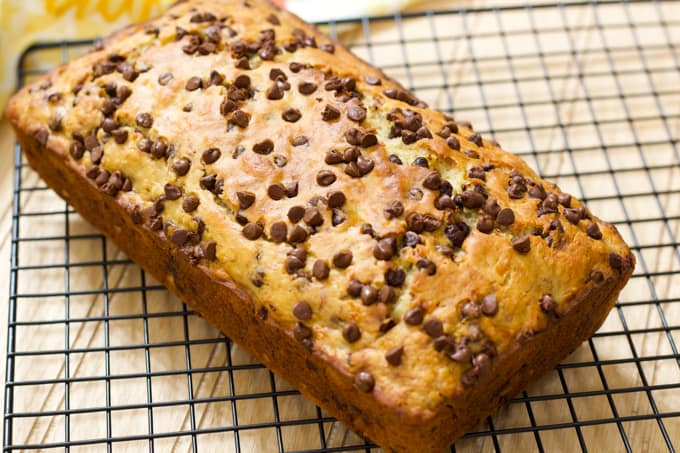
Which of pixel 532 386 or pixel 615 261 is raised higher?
pixel 615 261

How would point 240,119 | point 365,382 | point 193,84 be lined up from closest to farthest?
point 365,382
point 240,119
point 193,84

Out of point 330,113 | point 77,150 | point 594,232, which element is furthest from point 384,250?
point 77,150

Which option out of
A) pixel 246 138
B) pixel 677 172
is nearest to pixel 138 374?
pixel 246 138

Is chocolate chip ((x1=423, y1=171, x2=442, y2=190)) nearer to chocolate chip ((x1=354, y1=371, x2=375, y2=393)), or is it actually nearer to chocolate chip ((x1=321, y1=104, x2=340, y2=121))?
chocolate chip ((x1=321, y1=104, x2=340, y2=121))

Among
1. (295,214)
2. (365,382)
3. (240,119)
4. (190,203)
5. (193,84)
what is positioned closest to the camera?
(365,382)

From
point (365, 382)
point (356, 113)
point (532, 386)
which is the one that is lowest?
point (532, 386)

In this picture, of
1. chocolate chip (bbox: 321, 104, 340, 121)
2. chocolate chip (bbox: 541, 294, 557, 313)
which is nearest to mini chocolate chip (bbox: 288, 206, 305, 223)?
chocolate chip (bbox: 321, 104, 340, 121)

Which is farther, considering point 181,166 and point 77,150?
point 77,150

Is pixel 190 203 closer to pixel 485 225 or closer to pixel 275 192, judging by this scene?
pixel 275 192
